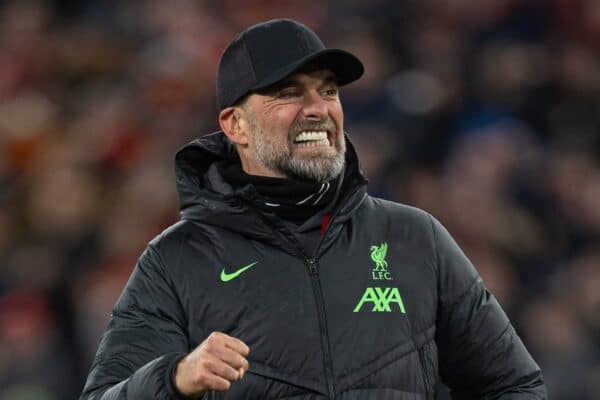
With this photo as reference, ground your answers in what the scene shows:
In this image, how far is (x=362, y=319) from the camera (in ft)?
10.4

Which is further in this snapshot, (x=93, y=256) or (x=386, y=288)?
(x=93, y=256)

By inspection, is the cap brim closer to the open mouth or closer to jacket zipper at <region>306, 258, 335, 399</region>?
the open mouth

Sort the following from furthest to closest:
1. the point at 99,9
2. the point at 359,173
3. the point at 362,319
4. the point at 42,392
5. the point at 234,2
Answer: the point at 99,9, the point at 234,2, the point at 42,392, the point at 359,173, the point at 362,319

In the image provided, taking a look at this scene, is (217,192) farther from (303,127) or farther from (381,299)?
(381,299)

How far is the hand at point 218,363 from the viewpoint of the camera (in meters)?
2.71

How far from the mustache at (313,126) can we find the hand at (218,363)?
2.52ft

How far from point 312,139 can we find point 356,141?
11.4 feet

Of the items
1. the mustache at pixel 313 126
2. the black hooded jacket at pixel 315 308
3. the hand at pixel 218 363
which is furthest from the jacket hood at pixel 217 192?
the hand at pixel 218 363

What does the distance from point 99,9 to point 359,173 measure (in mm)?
5562

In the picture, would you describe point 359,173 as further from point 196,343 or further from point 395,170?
point 395,170

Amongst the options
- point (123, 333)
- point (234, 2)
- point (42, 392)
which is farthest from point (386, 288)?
point (234, 2)

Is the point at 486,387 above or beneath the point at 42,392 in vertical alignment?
above

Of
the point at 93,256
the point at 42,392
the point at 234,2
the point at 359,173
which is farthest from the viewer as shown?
the point at 234,2

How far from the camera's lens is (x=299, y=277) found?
318 centimetres
